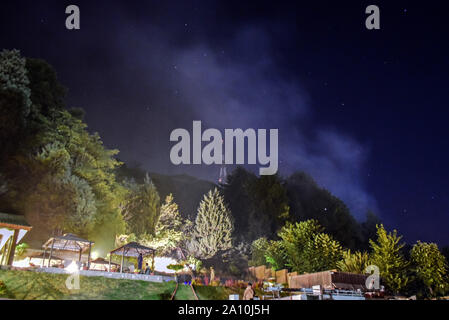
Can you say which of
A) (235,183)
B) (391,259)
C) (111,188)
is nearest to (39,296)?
(111,188)

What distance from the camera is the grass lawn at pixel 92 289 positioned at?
1631 centimetres

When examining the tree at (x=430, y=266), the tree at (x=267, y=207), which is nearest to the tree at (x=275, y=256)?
the tree at (x=267, y=207)

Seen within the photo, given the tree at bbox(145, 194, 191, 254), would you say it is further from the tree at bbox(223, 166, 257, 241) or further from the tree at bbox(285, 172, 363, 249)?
the tree at bbox(285, 172, 363, 249)

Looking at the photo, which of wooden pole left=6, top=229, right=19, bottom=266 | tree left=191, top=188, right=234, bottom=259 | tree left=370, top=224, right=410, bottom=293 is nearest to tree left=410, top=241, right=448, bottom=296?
tree left=370, top=224, right=410, bottom=293

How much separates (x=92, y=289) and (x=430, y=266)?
99.7ft

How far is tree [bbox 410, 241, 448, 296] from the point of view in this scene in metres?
32.2

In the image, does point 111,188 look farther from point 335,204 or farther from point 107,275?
point 335,204

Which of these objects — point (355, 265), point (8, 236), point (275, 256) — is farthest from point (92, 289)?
point (275, 256)

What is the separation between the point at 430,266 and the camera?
32.7 m

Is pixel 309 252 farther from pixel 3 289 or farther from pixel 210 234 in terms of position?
pixel 3 289

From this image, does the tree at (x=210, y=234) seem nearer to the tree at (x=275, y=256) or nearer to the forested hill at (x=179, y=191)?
the tree at (x=275, y=256)

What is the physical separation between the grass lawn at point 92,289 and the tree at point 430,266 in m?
22.3

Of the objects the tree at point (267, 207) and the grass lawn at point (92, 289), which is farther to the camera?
the tree at point (267, 207)

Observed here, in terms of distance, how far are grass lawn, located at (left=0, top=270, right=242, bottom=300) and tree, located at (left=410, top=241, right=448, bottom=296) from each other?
22.3m
